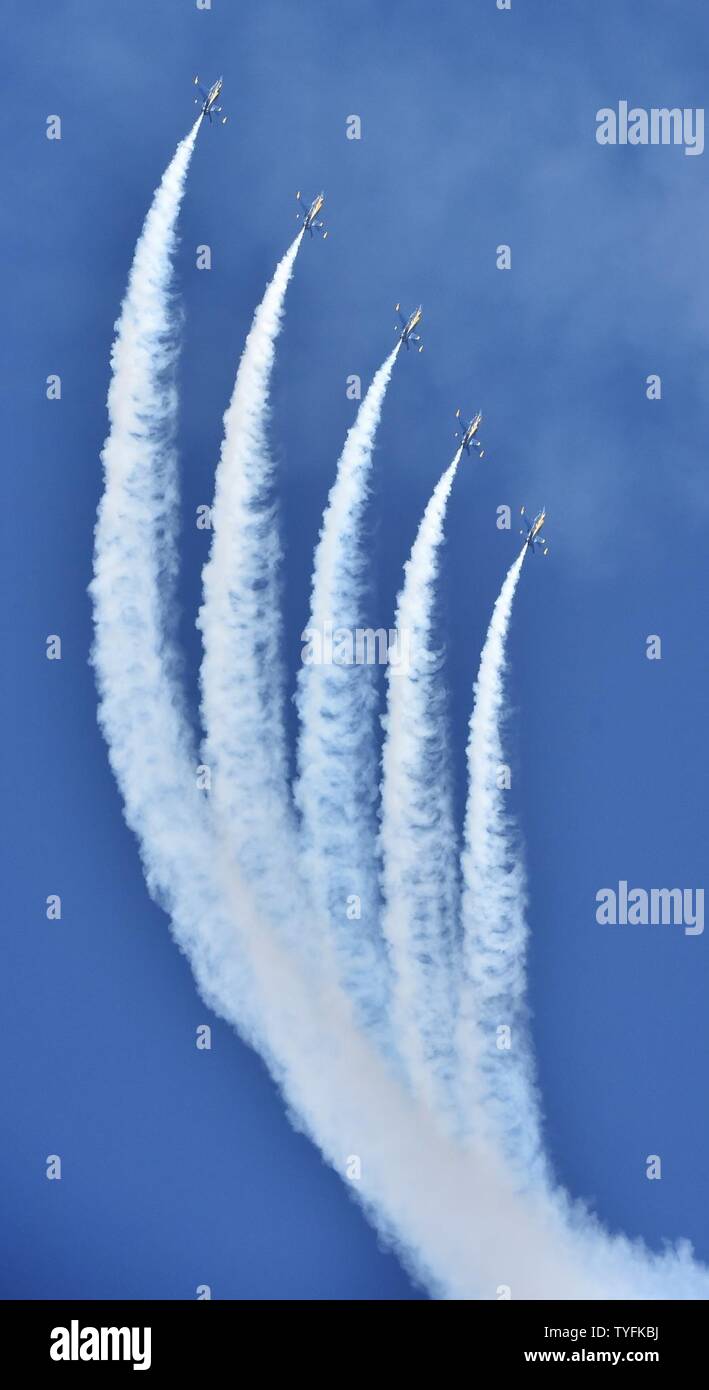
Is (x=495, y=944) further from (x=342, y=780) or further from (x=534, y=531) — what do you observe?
(x=534, y=531)

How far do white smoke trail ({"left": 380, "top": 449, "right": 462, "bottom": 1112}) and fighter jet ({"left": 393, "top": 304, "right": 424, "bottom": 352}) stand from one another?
430 cm

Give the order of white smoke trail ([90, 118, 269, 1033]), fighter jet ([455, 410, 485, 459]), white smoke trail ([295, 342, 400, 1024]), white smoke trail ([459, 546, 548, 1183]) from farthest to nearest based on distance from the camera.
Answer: fighter jet ([455, 410, 485, 459]) → white smoke trail ([459, 546, 548, 1183]) → white smoke trail ([90, 118, 269, 1033]) → white smoke trail ([295, 342, 400, 1024])

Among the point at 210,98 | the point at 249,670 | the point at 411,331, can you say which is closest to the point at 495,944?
the point at 249,670

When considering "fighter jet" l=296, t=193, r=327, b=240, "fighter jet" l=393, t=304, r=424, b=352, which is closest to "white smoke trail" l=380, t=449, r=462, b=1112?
"fighter jet" l=393, t=304, r=424, b=352

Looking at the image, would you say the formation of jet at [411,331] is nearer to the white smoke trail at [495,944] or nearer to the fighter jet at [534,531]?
the fighter jet at [534,531]

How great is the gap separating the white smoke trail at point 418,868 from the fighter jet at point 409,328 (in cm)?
430

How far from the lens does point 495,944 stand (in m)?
27.6

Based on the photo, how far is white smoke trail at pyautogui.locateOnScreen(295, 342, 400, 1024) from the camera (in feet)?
89.5

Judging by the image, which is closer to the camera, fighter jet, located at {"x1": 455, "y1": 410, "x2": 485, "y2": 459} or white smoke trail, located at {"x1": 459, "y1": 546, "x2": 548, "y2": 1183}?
white smoke trail, located at {"x1": 459, "y1": 546, "x2": 548, "y2": 1183}

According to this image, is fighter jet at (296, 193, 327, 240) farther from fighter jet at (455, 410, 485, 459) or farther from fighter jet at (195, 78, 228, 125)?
fighter jet at (455, 410, 485, 459)

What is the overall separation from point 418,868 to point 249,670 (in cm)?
361

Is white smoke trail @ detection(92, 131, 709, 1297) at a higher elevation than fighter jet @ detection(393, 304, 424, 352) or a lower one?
lower

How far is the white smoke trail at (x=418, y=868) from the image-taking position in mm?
27344
